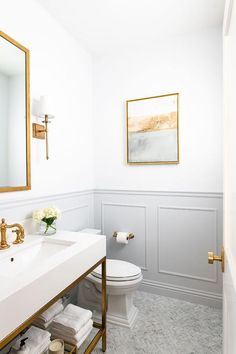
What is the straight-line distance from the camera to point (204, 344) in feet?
5.42

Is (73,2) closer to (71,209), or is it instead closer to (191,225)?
(71,209)

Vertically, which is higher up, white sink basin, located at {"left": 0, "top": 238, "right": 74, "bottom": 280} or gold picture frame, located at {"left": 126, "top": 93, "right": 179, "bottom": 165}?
gold picture frame, located at {"left": 126, "top": 93, "right": 179, "bottom": 165}

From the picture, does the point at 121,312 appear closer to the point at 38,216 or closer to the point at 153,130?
the point at 38,216

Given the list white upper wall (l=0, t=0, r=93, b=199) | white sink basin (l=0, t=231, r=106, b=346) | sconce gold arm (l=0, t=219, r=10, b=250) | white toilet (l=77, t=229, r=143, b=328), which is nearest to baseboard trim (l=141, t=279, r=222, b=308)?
white toilet (l=77, t=229, r=143, b=328)

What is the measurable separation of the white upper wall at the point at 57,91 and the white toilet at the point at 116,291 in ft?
2.74

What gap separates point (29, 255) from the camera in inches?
55.8

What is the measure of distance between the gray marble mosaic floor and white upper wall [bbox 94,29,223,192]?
110 centimetres

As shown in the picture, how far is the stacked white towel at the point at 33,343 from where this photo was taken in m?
1.20

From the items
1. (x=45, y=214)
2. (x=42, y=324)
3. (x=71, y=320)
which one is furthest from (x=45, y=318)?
(x=45, y=214)

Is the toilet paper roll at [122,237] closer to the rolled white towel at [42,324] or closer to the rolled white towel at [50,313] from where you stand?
the rolled white towel at [50,313]

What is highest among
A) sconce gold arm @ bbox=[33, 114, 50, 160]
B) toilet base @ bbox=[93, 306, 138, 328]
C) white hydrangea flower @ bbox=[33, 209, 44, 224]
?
sconce gold arm @ bbox=[33, 114, 50, 160]

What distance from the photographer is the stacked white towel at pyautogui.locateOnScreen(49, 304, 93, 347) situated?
1.40 m

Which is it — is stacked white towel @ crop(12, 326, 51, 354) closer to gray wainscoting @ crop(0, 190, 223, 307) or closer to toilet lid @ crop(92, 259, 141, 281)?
toilet lid @ crop(92, 259, 141, 281)

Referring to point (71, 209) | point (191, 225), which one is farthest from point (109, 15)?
point (191, 225)
